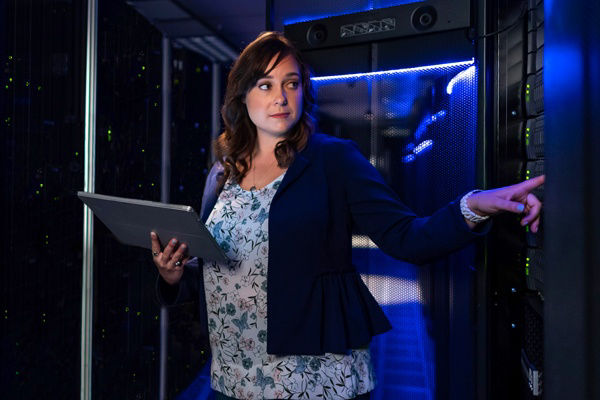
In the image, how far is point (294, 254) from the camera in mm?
1314

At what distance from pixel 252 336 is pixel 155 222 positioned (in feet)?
1.22

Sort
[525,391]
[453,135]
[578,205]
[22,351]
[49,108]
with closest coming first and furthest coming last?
[578,205], [525,391], [453,135], [22,351], [49,108]

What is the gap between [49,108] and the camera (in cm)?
207

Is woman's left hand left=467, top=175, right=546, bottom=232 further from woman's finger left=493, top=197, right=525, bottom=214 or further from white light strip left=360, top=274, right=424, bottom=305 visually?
white light strip left=360, top=274, right=424, bottom=305

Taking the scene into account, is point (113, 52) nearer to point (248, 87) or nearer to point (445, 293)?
point (248, 87)

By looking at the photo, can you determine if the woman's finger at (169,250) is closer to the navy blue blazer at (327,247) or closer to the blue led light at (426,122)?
the navy blue blazer at (327,247)

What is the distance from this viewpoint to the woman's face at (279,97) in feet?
4.75

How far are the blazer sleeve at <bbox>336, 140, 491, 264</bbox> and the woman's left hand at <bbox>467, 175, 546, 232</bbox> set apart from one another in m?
0.05

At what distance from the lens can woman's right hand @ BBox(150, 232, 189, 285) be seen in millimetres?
1363

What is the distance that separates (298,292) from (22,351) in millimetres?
1219

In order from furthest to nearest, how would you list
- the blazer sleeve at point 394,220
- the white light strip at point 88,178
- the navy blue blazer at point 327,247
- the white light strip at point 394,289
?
the white light strip at point 88,178
the white light strip at point 394,289
the navy blue blazer at point 327,247
the blazer sleeve at point 394,220

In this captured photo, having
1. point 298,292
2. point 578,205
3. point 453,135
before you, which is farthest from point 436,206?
point 578,205

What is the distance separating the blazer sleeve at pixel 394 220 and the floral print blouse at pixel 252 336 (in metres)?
0.20

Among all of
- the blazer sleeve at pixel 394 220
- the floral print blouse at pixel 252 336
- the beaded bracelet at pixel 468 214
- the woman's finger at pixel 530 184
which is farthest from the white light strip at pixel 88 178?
the woman's finger at pixel 530 184
